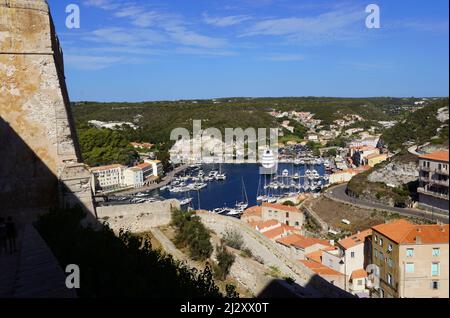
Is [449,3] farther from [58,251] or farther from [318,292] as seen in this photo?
[318,292]

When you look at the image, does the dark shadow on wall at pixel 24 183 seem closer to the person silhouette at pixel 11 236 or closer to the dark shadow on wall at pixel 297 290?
the person silhouette at pixel 11 236

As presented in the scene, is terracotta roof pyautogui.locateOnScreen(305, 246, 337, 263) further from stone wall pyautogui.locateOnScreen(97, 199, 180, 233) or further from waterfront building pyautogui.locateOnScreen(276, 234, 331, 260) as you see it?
stone wall pyautogui.locateOnScreen(97, 199, 180, 233)

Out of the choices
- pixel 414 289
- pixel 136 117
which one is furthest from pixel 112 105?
pixel 414 289

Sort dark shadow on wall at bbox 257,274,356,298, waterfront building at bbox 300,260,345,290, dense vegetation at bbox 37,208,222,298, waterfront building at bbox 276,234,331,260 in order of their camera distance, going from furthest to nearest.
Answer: waterfront building at bbox 276,234,331,260 → waterfront building at bbox 300,260,345,290 → dark shadow on wall at bbox 257,274,356,298 → dense vegetation at bbox 37,208,222,298

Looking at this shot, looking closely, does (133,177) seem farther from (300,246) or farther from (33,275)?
(33,275)

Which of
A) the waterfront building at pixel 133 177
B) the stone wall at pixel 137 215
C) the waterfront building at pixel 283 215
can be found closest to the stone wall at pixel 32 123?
the stone wall at pixel 137 215

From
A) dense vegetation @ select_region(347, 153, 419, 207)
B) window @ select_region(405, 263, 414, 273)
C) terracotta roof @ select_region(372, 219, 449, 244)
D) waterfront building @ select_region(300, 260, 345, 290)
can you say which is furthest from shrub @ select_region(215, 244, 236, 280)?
dense vegetation @ select_region(347, 153, 419, 207)
